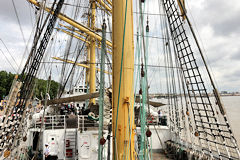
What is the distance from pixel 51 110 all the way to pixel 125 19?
9.37 metres

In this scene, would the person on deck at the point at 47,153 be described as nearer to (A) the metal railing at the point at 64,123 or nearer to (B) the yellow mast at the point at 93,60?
(A) the metal railing at the point at 64,123

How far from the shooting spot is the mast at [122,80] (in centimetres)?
234

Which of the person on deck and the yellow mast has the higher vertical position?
the yellow mast

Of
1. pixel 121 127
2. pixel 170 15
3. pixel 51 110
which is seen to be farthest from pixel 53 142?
pixel 170 15

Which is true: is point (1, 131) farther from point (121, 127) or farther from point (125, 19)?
point (125, 19)

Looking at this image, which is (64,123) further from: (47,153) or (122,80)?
(122,80)

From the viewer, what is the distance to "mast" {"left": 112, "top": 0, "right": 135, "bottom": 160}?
2.34m

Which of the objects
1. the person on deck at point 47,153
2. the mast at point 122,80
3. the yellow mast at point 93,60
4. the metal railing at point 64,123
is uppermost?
the yellow mast at point 93,60

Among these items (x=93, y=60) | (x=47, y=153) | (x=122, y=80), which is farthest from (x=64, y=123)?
(x=93, y=60)

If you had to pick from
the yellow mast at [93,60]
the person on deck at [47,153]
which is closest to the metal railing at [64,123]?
the person on deck at [47,153]

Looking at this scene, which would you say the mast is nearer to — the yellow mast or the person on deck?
the person on deck

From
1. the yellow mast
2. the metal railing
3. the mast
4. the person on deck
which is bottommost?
the person on deck

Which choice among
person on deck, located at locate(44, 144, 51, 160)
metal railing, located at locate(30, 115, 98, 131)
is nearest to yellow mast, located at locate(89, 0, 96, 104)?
metal railing, located at locate(30, 115, 98, 131)

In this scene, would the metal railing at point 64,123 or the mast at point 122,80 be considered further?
the metal railing at point 64,123
